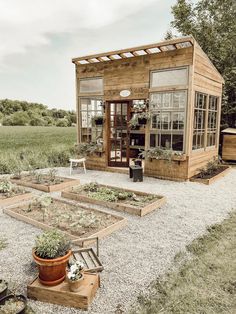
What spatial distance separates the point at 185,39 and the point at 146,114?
227cm

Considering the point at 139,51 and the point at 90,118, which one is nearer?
the point at 139,51

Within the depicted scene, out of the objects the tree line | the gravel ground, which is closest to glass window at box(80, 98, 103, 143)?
the gravel ground

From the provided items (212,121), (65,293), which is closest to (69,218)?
(65,293)

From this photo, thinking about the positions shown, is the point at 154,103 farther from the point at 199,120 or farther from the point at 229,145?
the point at 229,145

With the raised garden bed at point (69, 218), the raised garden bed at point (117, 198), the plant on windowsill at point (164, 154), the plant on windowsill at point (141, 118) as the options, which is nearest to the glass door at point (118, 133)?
the plant on windowsill at point (141, 118)

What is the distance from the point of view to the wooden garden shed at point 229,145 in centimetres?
1102

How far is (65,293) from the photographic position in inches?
101

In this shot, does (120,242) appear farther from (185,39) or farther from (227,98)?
(227,98)

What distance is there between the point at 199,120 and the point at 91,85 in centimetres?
391

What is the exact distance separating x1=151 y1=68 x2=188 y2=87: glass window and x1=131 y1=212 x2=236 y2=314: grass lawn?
4.85 m

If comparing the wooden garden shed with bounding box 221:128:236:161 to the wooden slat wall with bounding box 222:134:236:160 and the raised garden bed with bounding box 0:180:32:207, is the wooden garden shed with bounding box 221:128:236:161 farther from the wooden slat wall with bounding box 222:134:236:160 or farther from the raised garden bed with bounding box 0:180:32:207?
the raised garden bed with bounding box 0:180:32:207

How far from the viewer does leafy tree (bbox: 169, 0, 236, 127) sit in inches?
492

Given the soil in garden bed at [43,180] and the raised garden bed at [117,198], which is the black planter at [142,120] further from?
the soil in garden bed at [43,180]

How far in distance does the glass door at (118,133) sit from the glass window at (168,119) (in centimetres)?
107
